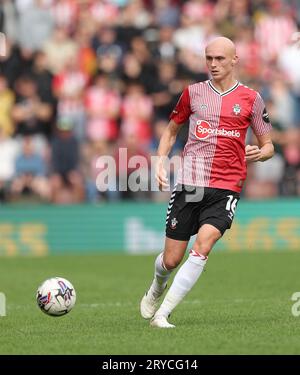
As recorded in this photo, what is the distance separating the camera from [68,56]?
71.5 feet

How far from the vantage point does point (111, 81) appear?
21.1 m

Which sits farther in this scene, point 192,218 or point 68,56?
point 68,56

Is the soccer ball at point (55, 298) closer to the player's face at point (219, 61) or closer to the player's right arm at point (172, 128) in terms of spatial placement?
the player's right arm at point (172, 128)

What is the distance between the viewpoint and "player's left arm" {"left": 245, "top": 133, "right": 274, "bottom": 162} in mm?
9117

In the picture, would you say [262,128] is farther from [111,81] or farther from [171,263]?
[111,81]

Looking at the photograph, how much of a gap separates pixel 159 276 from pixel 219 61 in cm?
205

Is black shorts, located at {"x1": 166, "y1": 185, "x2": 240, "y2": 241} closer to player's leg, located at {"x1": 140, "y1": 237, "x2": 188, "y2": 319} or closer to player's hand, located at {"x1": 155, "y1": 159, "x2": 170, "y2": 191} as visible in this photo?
player's leg, located at {"x1": 140, "y1": 237, "x2": 188, "y2": 319}

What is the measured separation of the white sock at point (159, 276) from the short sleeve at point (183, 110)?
1263 mm

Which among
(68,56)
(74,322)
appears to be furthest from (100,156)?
(74,322)

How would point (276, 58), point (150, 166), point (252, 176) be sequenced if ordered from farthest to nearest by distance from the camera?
point (276, 58) < point (252, 176) < point (150, 166)

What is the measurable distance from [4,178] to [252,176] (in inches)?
197

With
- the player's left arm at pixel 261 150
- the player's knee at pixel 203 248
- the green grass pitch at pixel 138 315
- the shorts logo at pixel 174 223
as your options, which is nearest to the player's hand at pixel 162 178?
the shorts logo at pixel 174 223

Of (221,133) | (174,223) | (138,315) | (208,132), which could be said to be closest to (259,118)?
(221,133)

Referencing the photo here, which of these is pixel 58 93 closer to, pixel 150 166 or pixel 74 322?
pixel 150 166
